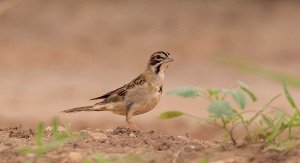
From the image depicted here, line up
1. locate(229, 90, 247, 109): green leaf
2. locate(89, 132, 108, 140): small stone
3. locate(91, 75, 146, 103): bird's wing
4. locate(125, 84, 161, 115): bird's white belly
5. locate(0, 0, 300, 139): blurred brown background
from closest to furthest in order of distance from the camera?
locate(229, 90, 247, 109): green leaf
locate(89, 132, 108, 140): small stone
locate(125, 84, 161, 115): bird's white belly
locate(91, 75, 146, 103): bird's wing
locate(0, 0, 300, 139): blurred brown background

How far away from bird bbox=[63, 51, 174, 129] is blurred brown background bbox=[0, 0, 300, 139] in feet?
27.7

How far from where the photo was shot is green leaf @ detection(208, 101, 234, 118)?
6.96 metres

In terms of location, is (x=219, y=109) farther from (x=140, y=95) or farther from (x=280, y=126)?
(x=140, y=95)

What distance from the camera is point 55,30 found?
2438 centimetres

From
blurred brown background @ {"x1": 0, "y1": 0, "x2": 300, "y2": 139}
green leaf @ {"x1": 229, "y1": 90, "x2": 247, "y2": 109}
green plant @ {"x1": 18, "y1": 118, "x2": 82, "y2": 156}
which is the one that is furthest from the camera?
blurred brown background @ {"x1": 0, "y1": 0, "x2": 300, "y2": 139}

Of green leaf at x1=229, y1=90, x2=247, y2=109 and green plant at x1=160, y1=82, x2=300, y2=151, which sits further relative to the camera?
green plant at x1=160, y1=82, x2=300, y2=151

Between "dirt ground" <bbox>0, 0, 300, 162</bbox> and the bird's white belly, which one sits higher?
"dirt ground" <bbox>0, 0, 300, 162</bbox>

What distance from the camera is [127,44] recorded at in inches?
944

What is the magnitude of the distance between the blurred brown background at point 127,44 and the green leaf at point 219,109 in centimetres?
1186

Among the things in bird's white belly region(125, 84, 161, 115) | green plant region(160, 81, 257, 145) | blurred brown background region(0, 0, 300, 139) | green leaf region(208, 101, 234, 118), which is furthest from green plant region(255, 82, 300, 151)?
blurred brown background region(0, 0, 300, 139)

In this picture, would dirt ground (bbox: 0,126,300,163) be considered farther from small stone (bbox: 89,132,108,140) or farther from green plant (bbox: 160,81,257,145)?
green plant (bbox: 160,81,257,145)

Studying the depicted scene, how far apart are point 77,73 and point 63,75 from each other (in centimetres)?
33

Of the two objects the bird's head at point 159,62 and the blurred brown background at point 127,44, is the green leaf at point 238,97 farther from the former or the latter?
the blurred brown background at point 127,44

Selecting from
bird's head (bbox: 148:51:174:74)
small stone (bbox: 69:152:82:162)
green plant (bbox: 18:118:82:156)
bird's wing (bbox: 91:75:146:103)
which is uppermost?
bird's head (bbox: 148:51:174:74)
